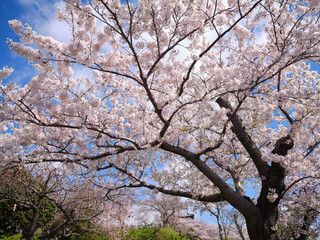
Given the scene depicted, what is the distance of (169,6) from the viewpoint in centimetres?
358

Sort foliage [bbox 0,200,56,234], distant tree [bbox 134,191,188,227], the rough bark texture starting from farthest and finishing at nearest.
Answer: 1. distant tree [bbox 134,191,188,227]
2. foliage [bbox 0,200,56,234]
3. the rough bark texture

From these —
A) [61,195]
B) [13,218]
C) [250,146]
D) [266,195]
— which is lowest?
[13,218]

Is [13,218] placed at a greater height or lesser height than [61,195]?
lesser

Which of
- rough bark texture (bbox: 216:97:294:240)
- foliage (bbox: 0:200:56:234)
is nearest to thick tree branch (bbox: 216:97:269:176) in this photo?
rough bark texture (bbox: 216:97:294:240)

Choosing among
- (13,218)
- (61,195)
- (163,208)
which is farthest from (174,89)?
(163,208)

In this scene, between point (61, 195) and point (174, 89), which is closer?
point (174, 89)

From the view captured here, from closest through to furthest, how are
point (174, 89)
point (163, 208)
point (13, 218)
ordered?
point (174, 89), point (13, 218), point (163, 208)

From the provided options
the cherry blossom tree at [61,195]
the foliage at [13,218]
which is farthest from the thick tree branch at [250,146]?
the foliage at [13,218]

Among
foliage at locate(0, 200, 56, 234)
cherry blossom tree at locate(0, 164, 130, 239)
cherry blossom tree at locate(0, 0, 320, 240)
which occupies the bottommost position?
foliage at locate(0, 200, 56, 234)

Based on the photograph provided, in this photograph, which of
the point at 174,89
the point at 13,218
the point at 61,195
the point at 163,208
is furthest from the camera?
the point at 163,208

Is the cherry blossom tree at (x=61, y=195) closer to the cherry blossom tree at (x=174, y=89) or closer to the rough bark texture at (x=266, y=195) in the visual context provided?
the cherry blossom tree at (x=174, y=89)

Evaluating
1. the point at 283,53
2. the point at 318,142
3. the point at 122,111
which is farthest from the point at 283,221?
the point at 122,111

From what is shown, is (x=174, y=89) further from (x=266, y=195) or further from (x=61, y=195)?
(x=61, y=195)

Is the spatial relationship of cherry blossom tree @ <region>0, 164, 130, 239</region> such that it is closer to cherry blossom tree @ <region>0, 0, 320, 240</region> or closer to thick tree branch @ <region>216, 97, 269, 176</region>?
cherry blossom tree @ <region>0, 0, 320, 240</region>
